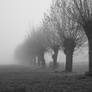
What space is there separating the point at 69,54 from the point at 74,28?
443cm

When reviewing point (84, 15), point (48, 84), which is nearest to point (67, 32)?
point (84, 15)

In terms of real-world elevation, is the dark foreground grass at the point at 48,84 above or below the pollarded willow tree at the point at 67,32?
below

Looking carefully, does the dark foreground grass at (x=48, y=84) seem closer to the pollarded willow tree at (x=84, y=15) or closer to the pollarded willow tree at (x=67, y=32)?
the pollarded willow tree at (x=84, y=15)

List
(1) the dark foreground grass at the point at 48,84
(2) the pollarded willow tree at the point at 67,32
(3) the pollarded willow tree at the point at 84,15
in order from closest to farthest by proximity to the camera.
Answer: (1) the dark foreground grass at the point at 48,84 < (3) the pollarded willow tree at the point at 84,15 < (2) the pollarded willow tree at the point at 67,32

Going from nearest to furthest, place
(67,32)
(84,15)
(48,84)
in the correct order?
(48,84)
(84,15)
(67,32)

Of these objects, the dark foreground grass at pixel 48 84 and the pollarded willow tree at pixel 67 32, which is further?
the pollarded willow tree at pixel 67 32

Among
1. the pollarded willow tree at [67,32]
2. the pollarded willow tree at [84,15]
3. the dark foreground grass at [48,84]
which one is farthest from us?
the pollarded willow tree at [67,32]

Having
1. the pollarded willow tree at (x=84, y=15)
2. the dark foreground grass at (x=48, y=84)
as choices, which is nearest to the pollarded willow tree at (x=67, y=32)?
the pollarded willow tree at (x=84, y=15)

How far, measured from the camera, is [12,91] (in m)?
12.1

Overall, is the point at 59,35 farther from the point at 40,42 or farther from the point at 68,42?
the point at 40,42

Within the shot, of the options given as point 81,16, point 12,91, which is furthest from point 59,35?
point 12,91

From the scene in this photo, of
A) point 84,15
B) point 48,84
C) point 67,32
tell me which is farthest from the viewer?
point 67,32

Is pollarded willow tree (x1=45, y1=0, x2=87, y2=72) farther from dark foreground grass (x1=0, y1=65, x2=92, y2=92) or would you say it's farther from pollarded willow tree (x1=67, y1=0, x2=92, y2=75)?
dark foreground grass (x1=0, y1=65, x2=92, y2=92)

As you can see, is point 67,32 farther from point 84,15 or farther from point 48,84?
point 48,84
